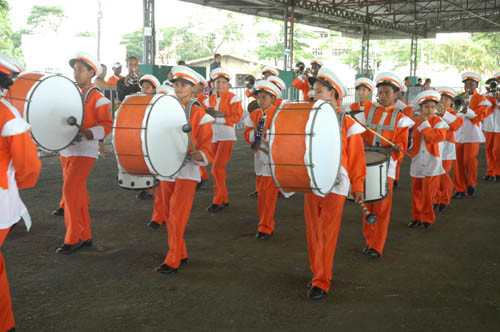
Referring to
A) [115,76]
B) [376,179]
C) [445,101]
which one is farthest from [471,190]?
[115,76]

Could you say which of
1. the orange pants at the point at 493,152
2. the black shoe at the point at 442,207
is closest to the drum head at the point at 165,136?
the black shoe at the point at 442,207

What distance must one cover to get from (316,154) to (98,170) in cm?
708

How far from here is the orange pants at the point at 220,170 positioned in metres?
7.34

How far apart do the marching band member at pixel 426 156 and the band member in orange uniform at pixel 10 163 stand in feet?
15.2

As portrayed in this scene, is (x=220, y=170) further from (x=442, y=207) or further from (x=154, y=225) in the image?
(x=442, y=207)

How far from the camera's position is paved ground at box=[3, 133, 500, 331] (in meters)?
3.85

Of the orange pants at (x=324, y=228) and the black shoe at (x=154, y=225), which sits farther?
the black shoe at (x=154, y=225)

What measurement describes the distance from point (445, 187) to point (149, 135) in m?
4.94

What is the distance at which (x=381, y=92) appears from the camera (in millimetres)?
5457

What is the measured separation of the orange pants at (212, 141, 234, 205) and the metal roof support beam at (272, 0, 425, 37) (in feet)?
50.2

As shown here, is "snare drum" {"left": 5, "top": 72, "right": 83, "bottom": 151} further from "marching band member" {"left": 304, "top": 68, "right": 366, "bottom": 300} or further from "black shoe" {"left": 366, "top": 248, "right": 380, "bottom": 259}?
"black shoe" {"left": 366, "top": 248, "right": 380, "bottom": 259}

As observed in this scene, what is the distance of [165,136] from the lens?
4.44 metres

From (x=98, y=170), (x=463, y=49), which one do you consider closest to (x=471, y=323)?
(x=98, y=170)

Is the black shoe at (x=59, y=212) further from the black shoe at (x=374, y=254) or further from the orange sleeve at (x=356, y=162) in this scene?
the orange sleeve at (x=356, y=162)
